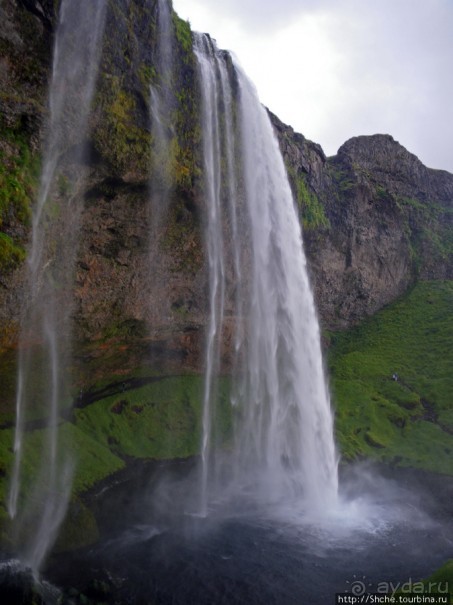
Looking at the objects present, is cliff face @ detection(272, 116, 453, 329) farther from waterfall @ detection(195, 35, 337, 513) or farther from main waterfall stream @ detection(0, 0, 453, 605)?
main waterfall stream @ detection(0, 0, 453, 605)

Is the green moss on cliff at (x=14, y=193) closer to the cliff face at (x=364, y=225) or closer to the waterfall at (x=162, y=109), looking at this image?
the waterfall at (x=162, y=109)

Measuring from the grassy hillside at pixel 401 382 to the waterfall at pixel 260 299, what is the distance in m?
6.08

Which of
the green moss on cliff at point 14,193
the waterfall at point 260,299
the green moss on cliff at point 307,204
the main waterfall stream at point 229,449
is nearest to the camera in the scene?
the main waterfall stream at point 229,449

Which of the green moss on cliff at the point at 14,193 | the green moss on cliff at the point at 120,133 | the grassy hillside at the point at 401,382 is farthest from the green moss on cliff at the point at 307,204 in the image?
the green moss on cliff at the point at 14,193

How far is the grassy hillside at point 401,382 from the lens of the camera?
125 ft

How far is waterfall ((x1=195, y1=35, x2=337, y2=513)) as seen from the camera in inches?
1312

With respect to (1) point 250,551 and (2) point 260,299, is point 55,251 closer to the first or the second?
(2) point 260,299

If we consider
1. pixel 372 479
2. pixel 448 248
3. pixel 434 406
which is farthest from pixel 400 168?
pixel 372 479

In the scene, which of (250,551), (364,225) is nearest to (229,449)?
(250,551)

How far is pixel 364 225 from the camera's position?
6116 centimetres

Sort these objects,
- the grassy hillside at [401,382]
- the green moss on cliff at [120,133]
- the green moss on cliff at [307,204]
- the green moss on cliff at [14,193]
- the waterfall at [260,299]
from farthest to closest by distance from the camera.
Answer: the green moss on cliff at [307,204], the grassy hillside at [401,382], the waterfall at [260,299], the green moss on cliff at [120,133], the green moss on cliff at [14,193]

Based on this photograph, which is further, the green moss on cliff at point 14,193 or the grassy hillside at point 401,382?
Result: the grassy hillside at point 401,382

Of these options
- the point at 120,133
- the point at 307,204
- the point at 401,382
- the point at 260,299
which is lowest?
the point at 401,382

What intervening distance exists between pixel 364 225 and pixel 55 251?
151ft
